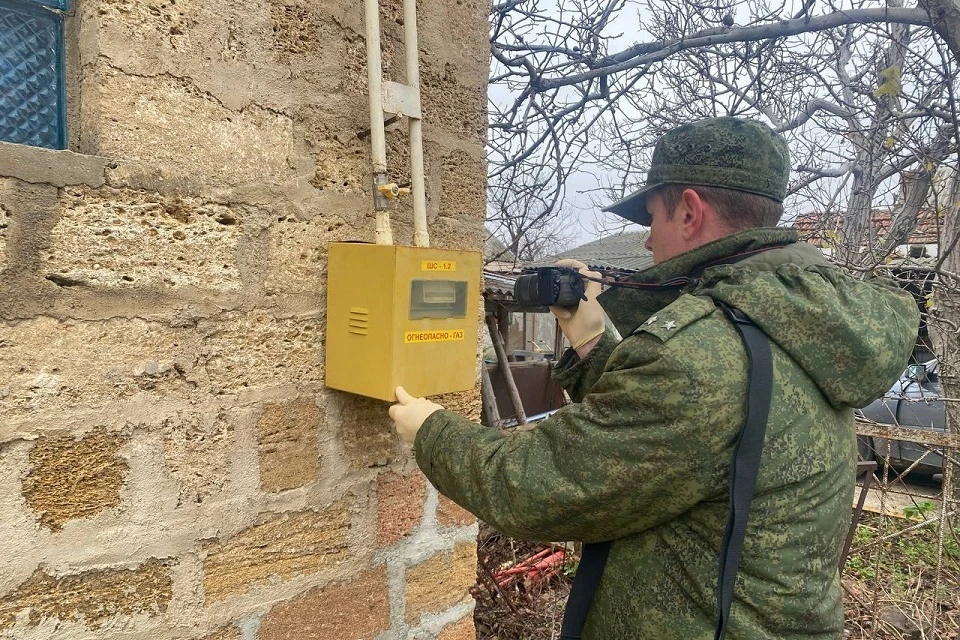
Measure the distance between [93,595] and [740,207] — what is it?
1564 mm

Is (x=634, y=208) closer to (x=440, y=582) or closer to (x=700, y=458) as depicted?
(x=700, y=458)

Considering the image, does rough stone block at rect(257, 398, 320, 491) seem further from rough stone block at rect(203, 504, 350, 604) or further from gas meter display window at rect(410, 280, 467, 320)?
gas meter display window at rect(410, 280, 467, 320)

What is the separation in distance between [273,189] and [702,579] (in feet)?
3.82

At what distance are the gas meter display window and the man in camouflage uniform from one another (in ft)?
0.60

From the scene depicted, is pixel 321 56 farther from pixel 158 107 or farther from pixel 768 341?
pixel 768 341

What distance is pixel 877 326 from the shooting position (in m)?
1.34

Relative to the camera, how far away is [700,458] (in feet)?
4.00

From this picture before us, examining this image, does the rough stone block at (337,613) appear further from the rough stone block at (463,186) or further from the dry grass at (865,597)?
the dry grass at (865,597)

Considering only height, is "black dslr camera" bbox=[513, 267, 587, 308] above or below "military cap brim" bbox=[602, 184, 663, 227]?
below

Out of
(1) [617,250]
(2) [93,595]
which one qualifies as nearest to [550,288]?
(2) [93,595]

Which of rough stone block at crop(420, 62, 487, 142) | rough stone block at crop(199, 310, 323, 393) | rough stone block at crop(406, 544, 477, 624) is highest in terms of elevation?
rough stone block at crop(420, 62, 487, 142)

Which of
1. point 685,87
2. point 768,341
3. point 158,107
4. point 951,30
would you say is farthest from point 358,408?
point 685,87

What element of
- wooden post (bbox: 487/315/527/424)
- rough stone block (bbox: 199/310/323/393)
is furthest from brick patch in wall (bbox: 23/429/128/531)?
wooden post (bbox: 487/315/527/424)

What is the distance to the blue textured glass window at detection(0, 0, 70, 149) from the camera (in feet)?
3.87
